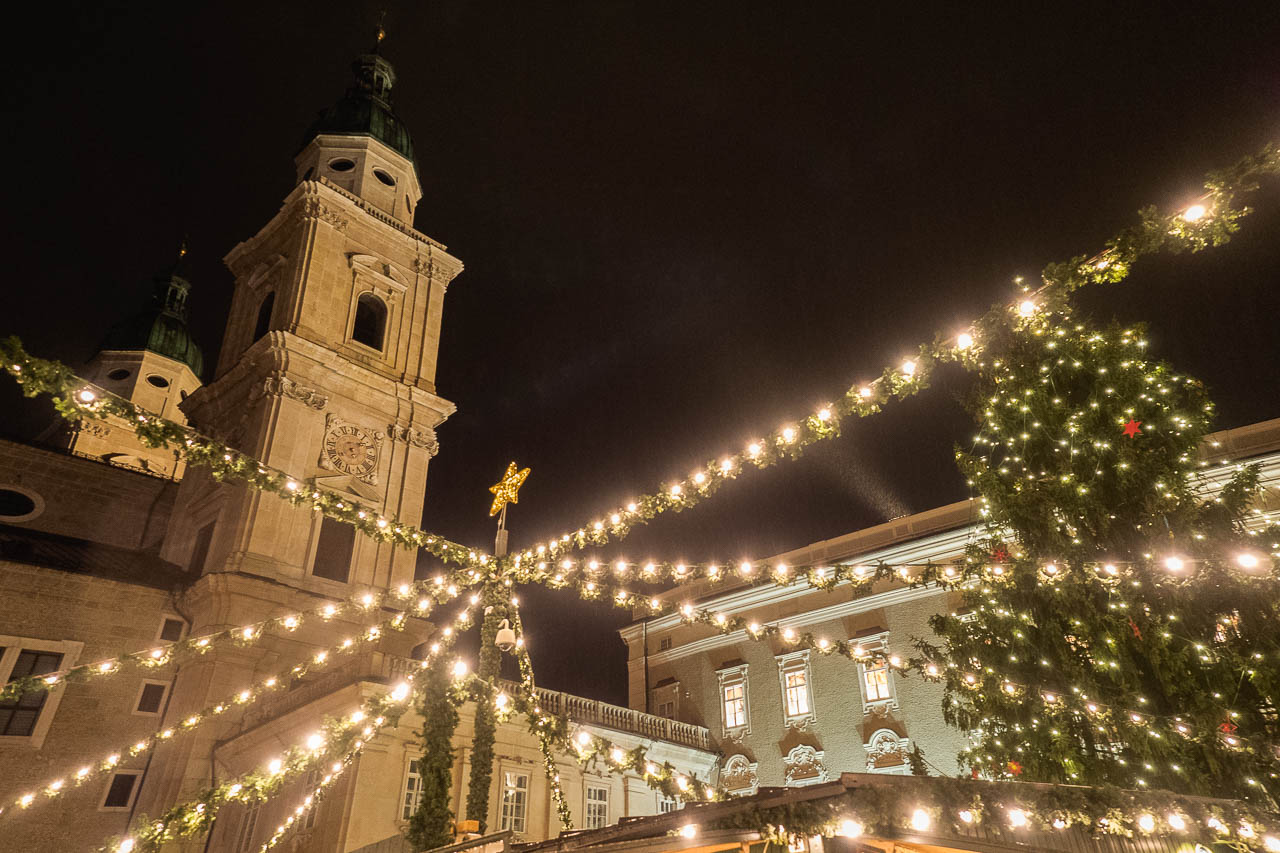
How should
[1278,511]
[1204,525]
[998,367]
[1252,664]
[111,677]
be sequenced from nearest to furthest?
1. [1252,664]
2. [1204,525]
3. [998,367]
4. [1278,511]
5. [111,677]

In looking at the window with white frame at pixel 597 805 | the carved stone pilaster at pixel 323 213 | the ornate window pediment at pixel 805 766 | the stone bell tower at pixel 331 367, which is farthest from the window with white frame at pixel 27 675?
the ornate window pediment at pixel 805 766

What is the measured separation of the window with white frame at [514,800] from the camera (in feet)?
55.1

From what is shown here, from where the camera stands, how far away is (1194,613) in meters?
9.47

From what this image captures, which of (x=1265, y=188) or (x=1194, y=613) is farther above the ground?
(x=1265, y=188)

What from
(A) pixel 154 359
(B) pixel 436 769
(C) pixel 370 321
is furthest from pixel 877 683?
(A) pixel 154 359

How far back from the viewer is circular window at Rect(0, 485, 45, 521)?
78.8ft

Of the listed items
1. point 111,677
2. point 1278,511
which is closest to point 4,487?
point 111,677

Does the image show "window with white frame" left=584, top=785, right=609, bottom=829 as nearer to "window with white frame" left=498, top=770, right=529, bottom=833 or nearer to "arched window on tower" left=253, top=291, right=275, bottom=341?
"window with white frame" left=498, top=770, right=529, bottom=833

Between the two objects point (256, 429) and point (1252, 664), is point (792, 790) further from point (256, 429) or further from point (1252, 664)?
point (256, 429)

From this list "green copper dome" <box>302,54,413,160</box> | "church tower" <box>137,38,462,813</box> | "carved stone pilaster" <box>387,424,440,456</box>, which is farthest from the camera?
"green copper dome" <box>302,54,413,160</box>

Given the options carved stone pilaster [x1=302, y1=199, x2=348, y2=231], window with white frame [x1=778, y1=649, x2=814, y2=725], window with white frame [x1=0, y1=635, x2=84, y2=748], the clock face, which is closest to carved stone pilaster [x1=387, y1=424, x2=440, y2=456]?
the clock face

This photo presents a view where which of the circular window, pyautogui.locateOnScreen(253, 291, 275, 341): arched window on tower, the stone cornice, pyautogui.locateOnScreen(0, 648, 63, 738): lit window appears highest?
pyautogui.locateOnScreen(253, 291, 275, 341): arched window on tower

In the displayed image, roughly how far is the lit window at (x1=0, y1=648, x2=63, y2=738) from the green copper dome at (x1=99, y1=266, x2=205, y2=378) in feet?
97.9

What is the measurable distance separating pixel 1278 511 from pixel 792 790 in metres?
17.9
